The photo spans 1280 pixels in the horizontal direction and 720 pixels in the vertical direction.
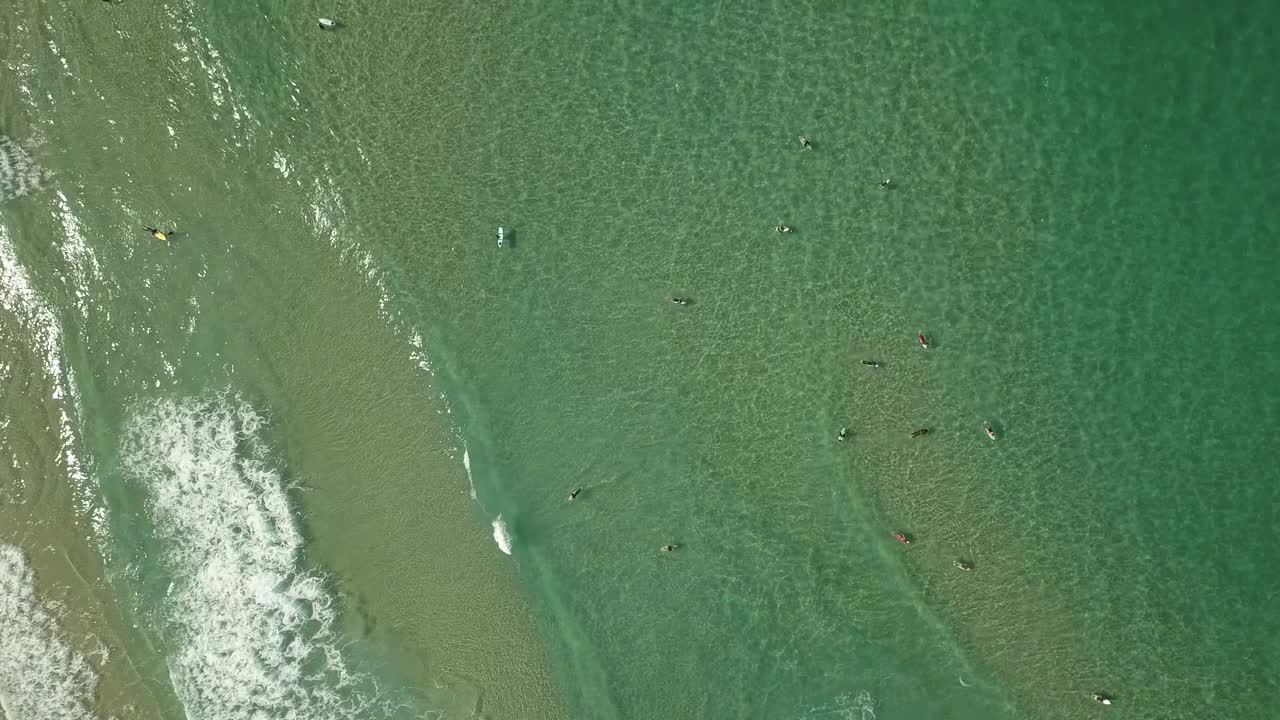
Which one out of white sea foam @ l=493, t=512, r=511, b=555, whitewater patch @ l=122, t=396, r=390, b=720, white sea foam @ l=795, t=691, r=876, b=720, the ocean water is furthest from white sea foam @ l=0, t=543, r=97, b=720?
white sea foam @ l=795, t=691, r=876, b=720

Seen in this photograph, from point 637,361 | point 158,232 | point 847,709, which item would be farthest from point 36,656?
point 847,709

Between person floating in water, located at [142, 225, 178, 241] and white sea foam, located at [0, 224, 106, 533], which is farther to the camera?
white sea foam, located at [0, 224, 106, 533]

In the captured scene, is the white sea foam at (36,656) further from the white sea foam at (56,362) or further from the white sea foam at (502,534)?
the white sea foam at (502,534)

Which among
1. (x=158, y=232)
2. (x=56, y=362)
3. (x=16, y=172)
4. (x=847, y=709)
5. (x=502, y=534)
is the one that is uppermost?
(x=16, y=172)

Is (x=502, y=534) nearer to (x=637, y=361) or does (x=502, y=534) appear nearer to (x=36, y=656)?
(x=637, y=361)

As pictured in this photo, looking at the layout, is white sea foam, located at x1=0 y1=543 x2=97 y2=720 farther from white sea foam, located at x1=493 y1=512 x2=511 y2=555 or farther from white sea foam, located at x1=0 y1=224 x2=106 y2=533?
white sea foam, located at x1=493 y1=512 x2=511 y2=555
